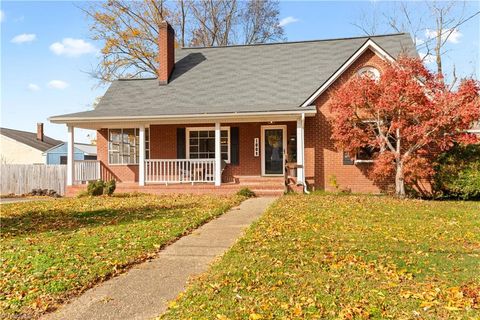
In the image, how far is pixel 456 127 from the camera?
1221cm

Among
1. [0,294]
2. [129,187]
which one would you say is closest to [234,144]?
[129,187]

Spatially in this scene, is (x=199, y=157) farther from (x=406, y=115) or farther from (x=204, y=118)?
(x=406, y=115)

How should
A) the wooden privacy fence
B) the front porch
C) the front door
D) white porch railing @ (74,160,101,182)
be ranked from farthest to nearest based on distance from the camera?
the wooden privacy fence, white porch railing @ (74,160,101,182), the front door, the front porch

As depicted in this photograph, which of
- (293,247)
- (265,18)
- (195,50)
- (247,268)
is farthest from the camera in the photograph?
(265,18)

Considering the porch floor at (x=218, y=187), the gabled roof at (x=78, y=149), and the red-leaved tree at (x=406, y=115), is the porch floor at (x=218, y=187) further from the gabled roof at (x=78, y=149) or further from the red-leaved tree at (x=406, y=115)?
the gabled roof at (x=78, y=149)

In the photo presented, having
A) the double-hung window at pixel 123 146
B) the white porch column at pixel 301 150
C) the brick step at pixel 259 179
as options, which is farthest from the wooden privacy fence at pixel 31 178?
the white porch column at pixel 301 150

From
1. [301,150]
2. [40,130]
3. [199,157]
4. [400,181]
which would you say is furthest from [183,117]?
[40,130]

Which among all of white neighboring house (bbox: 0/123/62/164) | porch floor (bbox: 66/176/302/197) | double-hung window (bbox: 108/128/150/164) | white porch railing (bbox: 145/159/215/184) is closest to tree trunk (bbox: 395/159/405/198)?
porch floor (bbox: 66/176/302/197)

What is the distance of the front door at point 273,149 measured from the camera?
16500mm

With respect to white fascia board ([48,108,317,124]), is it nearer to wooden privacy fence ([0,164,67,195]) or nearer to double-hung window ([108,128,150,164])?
double-hung window ([108,128,150,164])

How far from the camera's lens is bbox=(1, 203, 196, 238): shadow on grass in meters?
8.60

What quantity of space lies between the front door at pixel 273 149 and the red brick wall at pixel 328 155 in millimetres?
1308

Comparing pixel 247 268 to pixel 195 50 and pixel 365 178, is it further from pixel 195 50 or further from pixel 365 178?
pixel 195 50

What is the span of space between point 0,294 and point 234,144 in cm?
1271
